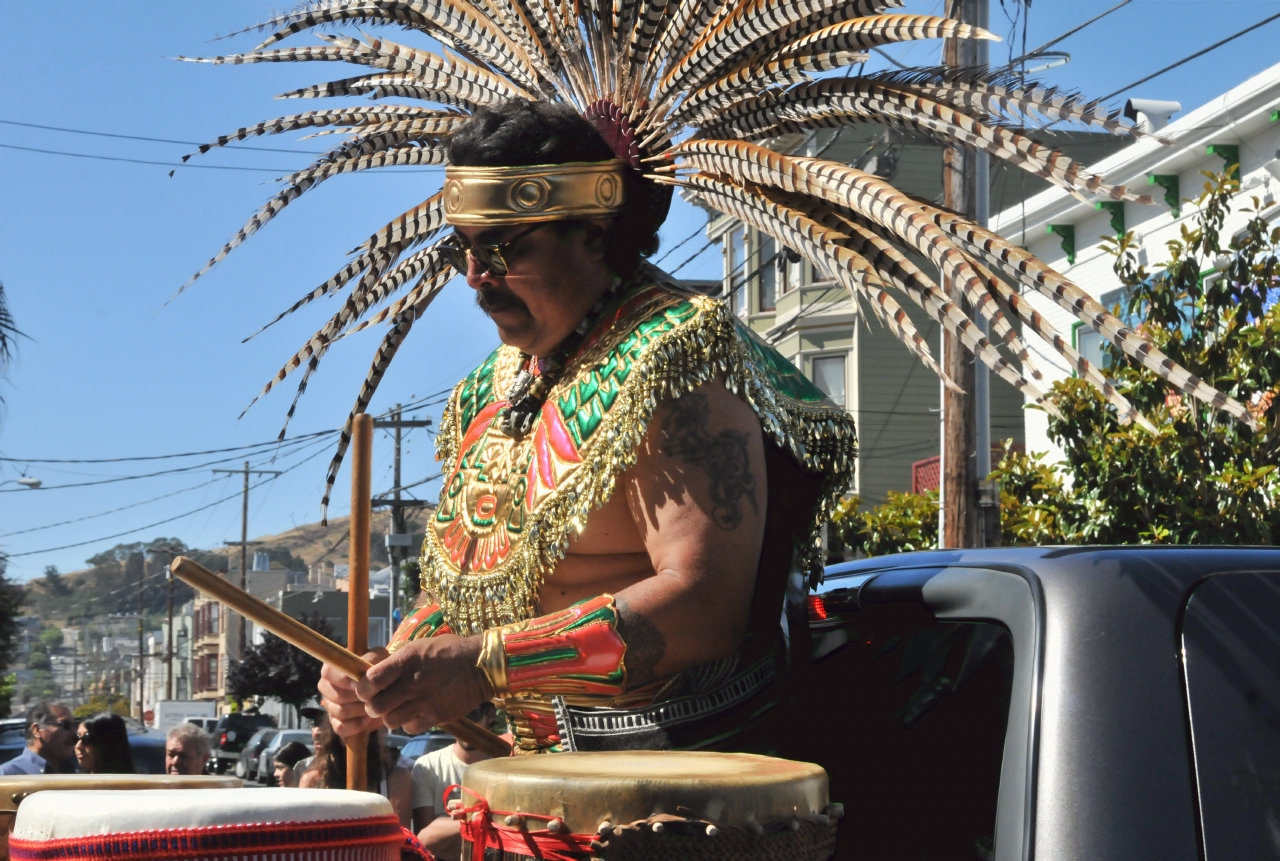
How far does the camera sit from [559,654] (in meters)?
2.33

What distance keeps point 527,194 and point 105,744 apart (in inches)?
246

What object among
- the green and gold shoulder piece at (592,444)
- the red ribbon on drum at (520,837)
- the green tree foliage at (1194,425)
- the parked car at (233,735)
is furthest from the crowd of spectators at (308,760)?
the parked car at (233,735)

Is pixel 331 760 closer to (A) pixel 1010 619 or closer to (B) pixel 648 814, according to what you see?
(A) pixel 1010 619

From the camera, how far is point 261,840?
1747 mm

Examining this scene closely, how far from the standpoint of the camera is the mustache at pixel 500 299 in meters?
2.79

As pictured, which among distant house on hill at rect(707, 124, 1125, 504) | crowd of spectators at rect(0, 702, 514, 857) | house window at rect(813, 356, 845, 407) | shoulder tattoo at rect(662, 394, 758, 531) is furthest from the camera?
house window at rect(813, 356, 845, 407)

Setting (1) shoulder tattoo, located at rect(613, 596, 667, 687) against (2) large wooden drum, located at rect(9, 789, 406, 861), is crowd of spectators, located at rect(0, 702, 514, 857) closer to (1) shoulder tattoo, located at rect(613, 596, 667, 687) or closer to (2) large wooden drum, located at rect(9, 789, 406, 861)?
(1) shoulder tattoo, located at rect(613, 596, 667, 687)

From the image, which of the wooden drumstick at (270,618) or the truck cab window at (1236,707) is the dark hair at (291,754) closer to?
the wooden drumstick at (270,618)

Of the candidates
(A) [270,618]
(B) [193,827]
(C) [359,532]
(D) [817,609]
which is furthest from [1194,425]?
(B) [193,827]

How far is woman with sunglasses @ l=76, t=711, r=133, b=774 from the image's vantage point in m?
7.88

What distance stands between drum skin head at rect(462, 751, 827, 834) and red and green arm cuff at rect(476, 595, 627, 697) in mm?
413

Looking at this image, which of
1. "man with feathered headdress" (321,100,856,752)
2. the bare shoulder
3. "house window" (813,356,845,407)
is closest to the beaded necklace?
"man with feathered headdress" (321,100,856,752)

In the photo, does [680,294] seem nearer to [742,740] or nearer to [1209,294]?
[742,740]

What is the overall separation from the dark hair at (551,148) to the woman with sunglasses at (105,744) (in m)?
6.06
